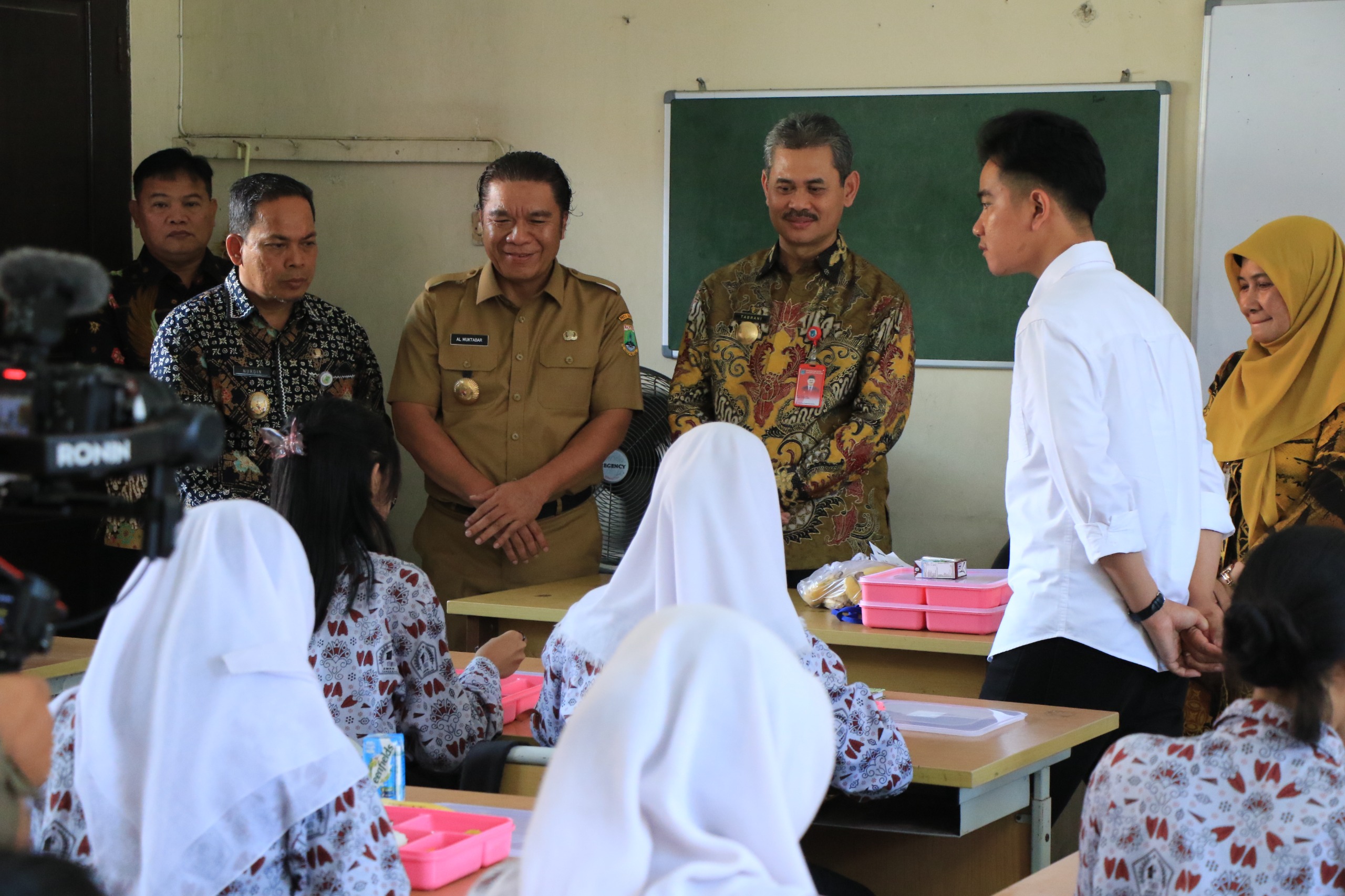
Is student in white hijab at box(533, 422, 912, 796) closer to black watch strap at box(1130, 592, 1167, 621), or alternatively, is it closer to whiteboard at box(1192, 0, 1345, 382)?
black watch strap at box(1130, 592, 1167, 621)

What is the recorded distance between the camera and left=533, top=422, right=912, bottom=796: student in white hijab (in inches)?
78.1

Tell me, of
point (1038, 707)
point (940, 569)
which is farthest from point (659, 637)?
point (940, 569)

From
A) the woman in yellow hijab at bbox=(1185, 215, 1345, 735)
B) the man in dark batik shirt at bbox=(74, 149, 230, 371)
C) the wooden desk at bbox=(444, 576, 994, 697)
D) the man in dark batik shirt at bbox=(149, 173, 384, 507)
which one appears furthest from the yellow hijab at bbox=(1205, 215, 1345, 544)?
the man in dark batik shirt at bbox=(74, 149, 230, 371)

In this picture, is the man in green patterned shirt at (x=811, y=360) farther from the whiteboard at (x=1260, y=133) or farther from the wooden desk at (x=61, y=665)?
the wooden desk at (x=61, y=665)

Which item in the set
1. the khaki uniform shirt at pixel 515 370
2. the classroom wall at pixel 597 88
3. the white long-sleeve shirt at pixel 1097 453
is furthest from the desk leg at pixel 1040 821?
the classroom wall at pixel 597 88

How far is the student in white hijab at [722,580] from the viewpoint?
6.51ft

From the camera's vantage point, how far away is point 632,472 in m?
4.16

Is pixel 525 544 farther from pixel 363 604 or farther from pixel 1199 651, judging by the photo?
pixel 1199 651

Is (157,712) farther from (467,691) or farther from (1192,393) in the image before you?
(1192,393)

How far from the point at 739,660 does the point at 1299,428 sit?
2882 mm

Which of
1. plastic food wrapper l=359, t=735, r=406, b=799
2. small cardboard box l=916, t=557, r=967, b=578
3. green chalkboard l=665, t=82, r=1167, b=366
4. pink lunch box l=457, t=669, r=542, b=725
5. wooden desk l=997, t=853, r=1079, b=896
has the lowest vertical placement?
wooden desk l=997, t=853, r=1079, b=896

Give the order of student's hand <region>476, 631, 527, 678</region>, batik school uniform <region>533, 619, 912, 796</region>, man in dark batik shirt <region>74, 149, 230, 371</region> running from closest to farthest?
1. batik school uniform <region>533, 619, 912, 796</region>
2. student's hand <region>476, 631, 527, 678</region>
3. man in dark batik shirt <region>74, 149, 230, 371</region>

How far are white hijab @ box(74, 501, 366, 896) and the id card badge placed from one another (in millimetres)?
2264

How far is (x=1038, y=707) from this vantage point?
98.9 inches
